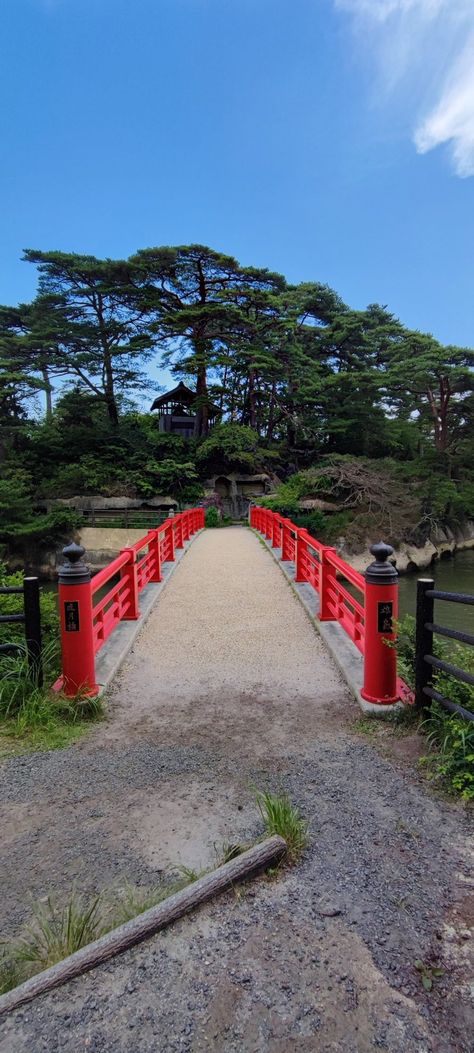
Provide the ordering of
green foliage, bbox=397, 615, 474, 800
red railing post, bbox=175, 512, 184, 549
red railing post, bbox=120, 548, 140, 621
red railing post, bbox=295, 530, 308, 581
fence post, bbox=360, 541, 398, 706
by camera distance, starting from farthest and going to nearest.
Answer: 1. red railing post, bbox=175, 512, 184, 549
2. red railing post, bbox=295, 530, 308, 581
3. red railing post, bbox=120, 548, 140, 621
4. fence post, bbox=360, 541, 398, 706
5. green foliage, bbox=397, 615, 474, 800

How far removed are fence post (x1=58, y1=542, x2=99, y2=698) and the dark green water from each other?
644 centimetres

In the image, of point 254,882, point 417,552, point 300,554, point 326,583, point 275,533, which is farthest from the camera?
point 417,552

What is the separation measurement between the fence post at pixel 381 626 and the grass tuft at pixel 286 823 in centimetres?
144

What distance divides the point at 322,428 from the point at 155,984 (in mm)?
25910

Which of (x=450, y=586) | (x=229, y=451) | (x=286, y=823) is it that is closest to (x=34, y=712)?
(x=286, y=823)

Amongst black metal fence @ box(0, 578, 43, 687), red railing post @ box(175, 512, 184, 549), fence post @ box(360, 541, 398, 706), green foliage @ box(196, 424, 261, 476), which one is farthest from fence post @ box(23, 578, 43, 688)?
green foliage @ box(196, 424, 261, 476)

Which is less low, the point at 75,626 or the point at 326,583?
the point at 75,626

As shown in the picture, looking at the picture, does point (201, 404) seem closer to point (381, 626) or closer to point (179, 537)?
point (179, 537)

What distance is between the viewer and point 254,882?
1975 mm

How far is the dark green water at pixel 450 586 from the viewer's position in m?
11.4

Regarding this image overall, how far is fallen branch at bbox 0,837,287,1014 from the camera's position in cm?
151

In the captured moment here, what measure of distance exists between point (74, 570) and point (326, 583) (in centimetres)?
311

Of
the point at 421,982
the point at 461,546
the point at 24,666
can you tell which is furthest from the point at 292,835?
the point at 461,546

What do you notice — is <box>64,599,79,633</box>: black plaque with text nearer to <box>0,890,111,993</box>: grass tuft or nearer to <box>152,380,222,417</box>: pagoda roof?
<box>0,890,111,993</box>: grass tuft
